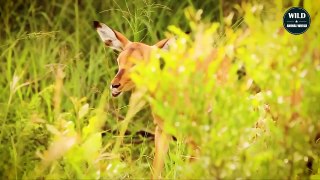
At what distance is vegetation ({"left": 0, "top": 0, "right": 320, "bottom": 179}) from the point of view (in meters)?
2.11

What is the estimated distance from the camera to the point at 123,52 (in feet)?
8.25

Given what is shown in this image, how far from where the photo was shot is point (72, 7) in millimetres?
2762

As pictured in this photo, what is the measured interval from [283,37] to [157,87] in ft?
1.57

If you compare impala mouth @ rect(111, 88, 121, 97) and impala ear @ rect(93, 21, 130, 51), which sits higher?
impala ear @ rect(93, 21, 130, 51)

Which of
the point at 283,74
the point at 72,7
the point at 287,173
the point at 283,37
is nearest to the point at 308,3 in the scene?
the point at 283,37

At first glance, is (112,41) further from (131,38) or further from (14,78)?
(14,78)

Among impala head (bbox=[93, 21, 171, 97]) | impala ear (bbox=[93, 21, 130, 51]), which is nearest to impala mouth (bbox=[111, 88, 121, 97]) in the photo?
impala head (bbox=[93, 21, 171, 97])

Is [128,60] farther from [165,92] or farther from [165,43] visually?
[165,92]

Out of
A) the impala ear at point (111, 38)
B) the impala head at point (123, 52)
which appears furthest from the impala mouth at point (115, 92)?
the impala ear at point (111, 38)

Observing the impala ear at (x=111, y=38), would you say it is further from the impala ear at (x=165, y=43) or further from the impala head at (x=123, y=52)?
the impala ear at (x=165, y=43)

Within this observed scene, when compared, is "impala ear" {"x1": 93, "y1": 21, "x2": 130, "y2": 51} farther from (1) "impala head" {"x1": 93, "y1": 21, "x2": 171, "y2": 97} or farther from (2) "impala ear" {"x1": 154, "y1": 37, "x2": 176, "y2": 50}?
(2) "impala ear" {"x1": 154, "y1": 37, "x2": 176, "y2": 50}

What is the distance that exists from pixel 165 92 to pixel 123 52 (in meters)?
0.47

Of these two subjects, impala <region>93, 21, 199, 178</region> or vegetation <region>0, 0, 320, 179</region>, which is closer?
vegetation <region>0, 0, 320, 179</region>

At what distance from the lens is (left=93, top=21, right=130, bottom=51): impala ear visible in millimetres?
2521
